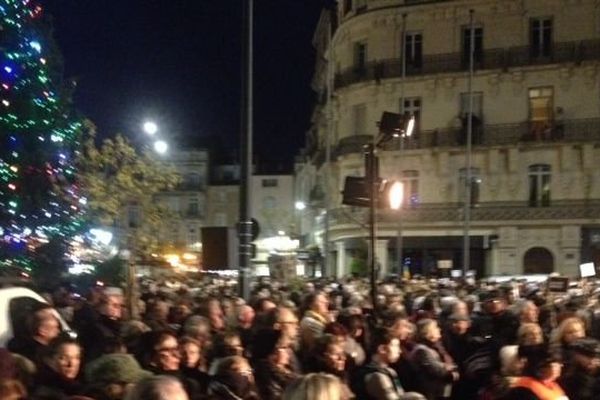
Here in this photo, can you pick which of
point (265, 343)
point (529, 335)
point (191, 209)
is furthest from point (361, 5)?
point (265, 343)

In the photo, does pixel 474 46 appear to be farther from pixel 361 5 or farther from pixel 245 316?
pixel 245 316

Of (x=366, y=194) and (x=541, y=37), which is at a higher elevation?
(x=541, y=37)

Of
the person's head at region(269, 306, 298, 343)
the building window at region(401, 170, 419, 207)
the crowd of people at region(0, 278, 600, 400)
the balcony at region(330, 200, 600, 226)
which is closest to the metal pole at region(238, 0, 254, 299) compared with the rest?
the crowd of people at region(0, 278, 600, 400)

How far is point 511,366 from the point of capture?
7277 mm

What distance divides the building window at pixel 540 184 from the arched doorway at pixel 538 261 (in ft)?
7.10

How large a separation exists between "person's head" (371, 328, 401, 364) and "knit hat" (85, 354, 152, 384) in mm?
2615

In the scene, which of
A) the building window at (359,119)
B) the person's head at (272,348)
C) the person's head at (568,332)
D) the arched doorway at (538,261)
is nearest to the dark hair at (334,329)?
the person's head at (272,348)

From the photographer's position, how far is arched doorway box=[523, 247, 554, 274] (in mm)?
39906

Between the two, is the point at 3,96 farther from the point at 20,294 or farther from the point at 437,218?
the point at 437,218

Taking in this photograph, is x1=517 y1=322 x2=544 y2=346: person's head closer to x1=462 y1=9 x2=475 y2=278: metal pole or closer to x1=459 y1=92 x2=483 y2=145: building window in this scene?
x1=462 y1=9 x2=475 y2=278: metal pole

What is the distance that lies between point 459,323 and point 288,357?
339 centimetres

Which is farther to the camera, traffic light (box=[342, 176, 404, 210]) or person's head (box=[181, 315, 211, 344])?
traffic light (box=[342, 176, 404, 210])

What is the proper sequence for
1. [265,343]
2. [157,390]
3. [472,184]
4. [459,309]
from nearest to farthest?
[157,390] → [265,343] → [459,309] → [472,184]

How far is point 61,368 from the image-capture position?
18.9ft
